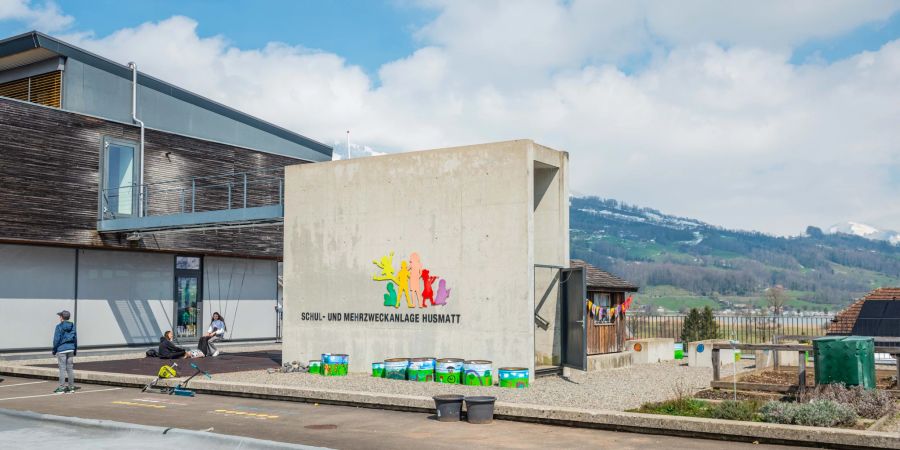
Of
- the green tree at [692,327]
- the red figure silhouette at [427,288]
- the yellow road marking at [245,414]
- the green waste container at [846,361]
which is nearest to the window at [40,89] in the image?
the red figure silhouette at [427,288]

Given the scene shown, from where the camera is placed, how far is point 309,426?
13.7 m

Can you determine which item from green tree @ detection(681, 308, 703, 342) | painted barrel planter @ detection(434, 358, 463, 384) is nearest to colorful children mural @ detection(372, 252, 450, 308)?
painted barrel planter @ detection(434, 358, 463, 384)

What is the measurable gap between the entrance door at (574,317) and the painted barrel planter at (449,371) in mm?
3117

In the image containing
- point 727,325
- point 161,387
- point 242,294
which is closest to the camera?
point 161,387

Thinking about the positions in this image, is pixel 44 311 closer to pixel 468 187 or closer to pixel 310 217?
pixel 310 217

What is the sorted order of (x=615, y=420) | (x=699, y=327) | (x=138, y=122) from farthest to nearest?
(x=699, y=327) → (x=138, y=122) → (x=615, y=420)

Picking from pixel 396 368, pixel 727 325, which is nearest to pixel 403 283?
pixel 396 368

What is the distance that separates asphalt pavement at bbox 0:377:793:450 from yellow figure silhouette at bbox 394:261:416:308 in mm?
5158

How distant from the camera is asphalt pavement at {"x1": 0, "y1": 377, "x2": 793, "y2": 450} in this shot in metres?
12.1

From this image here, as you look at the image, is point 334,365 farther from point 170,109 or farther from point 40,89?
point 40,89

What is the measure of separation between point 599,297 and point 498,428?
556 inches

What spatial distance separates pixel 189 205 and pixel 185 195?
0.38m

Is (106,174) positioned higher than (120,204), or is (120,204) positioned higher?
(106,174)

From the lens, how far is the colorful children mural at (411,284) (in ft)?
67.6
